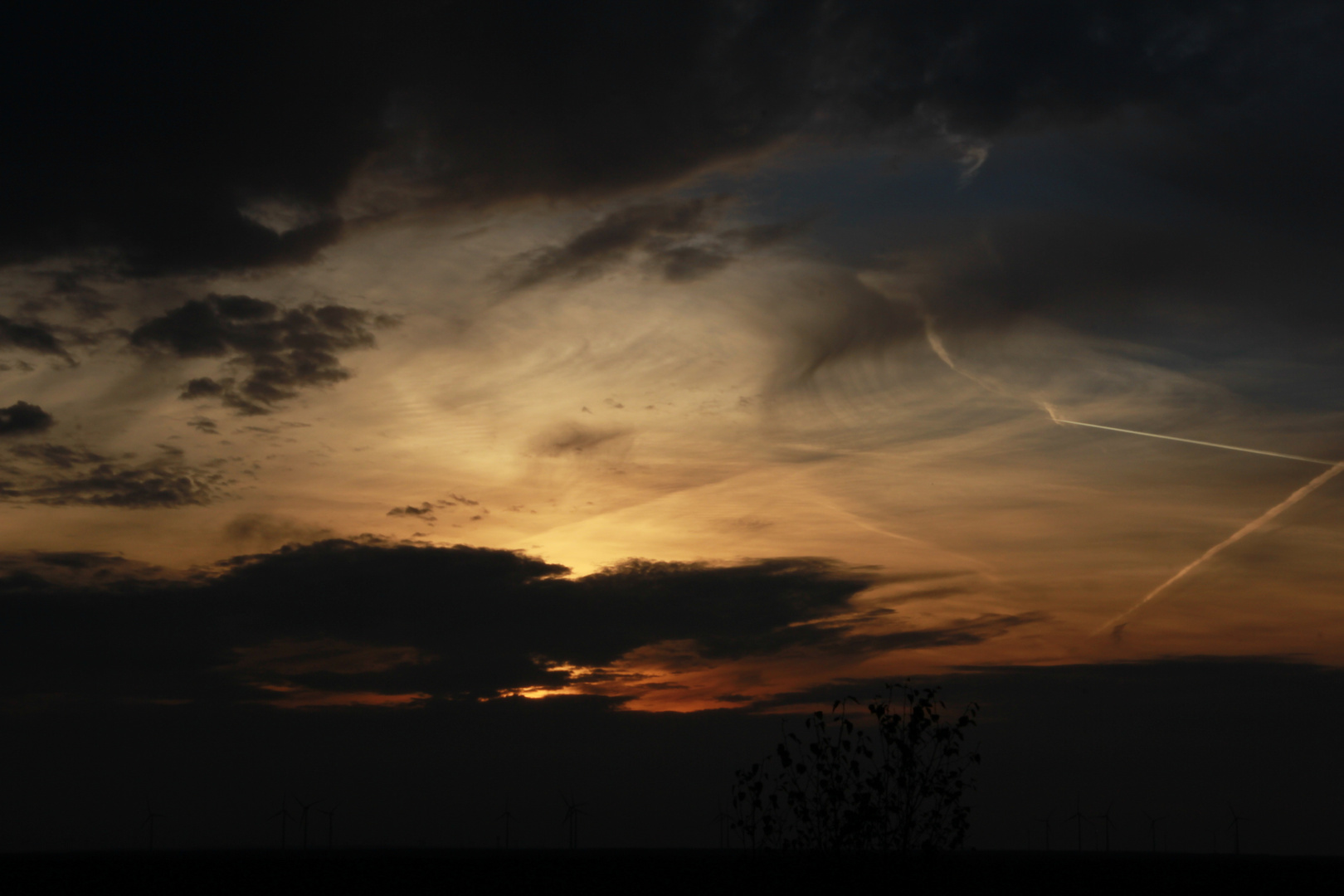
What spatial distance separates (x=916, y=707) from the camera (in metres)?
72.9

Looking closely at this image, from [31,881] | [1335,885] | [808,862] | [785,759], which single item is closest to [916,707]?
[785,759]

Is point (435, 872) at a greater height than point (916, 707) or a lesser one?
lesser

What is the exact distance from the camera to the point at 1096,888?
9269 centimetres

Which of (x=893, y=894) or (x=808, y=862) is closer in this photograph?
(x=893, y=894)

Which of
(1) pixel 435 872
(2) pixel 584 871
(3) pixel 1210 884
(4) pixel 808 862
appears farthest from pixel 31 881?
(3) pixel 1210 884

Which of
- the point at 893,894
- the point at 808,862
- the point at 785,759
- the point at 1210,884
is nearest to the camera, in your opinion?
the point at 893,894

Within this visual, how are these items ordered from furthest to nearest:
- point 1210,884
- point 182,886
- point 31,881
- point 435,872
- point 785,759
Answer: point 435,872 → point 31,881 → point 1210,884 → point 182,886 → point 785,759

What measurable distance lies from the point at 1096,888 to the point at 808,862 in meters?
25.6

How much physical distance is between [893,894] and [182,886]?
67.6 metres

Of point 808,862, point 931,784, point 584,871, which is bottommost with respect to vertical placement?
point 584,871

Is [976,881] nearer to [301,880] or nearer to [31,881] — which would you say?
[301,880]

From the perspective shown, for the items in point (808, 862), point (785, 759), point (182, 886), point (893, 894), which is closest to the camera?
point (893, 894)

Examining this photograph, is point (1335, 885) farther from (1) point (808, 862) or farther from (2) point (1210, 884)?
(1) point (808, 862)

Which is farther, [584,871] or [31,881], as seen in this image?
[584,871]
